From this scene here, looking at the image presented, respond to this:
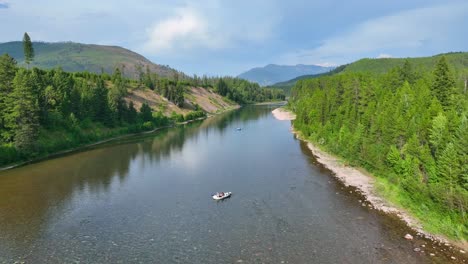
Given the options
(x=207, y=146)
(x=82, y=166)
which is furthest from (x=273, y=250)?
(x=207, y=146)

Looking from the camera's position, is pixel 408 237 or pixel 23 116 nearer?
pixel 408 237

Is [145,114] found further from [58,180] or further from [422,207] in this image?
[422,207]

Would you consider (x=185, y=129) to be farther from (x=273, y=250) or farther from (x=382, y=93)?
(x=273, y=250)

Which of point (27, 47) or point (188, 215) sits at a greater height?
point (27, 47)

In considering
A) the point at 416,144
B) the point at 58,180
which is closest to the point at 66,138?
the point at 58,180

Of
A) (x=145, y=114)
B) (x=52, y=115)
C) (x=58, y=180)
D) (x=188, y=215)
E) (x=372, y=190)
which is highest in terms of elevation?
(x=52, y=115)
